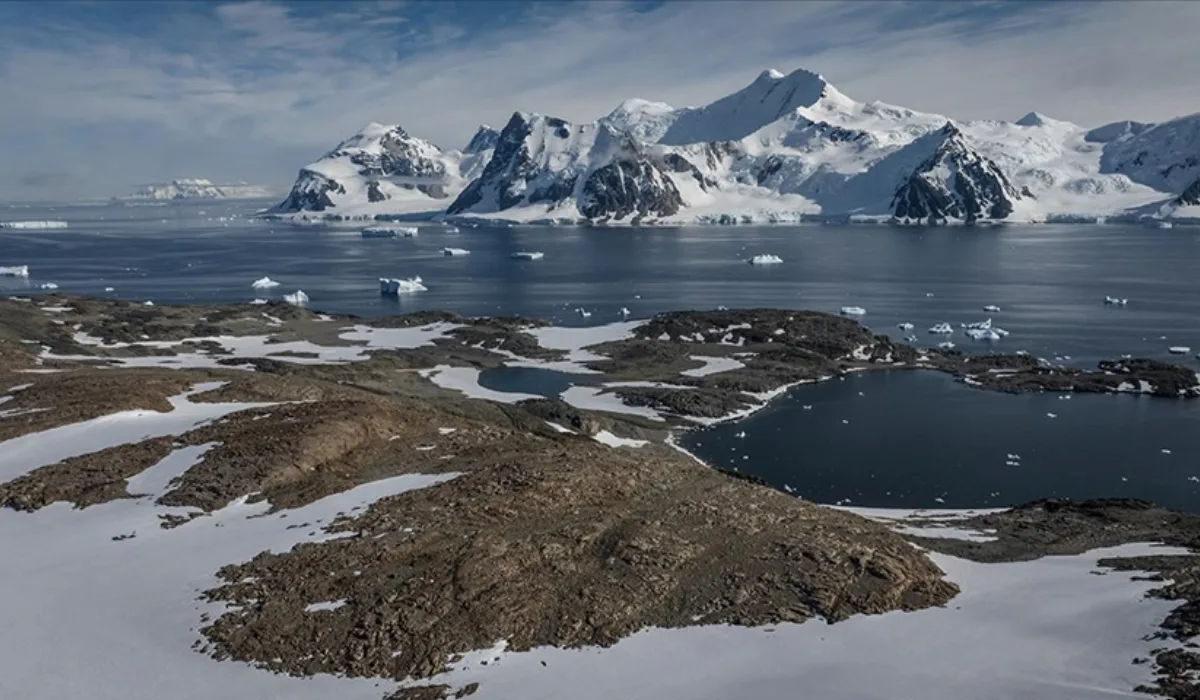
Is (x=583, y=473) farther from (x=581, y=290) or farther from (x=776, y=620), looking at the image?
(x=581, y=290)

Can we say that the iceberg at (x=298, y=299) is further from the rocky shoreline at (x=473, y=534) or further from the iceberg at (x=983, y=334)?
the iceberg at (x=983, y=334)

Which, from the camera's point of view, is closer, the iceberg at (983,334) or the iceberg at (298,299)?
the iceberg at (983,334)

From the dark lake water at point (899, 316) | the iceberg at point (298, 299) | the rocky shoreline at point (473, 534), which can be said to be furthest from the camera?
the iceberg at point (298, 299)

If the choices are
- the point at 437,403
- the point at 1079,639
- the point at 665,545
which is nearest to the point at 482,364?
the point at 437,403

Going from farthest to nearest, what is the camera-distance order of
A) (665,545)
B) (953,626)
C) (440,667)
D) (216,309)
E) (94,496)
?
1. (216,309)
2. (94,496)
3. (665,545)
4. (953,626)
5. (440,667)

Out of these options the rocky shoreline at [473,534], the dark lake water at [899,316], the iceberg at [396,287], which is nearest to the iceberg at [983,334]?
the dark lake water at [899,316]

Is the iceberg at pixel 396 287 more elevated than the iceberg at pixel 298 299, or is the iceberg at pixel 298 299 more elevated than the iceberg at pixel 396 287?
the iceberg at pixel 396 287

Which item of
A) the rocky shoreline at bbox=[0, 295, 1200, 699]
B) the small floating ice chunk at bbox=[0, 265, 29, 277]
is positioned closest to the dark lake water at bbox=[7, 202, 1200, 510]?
the small floating ice chunk at bbox=[0, 265, 29, 277]

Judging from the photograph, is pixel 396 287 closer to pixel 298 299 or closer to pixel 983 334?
pixel 298 299
